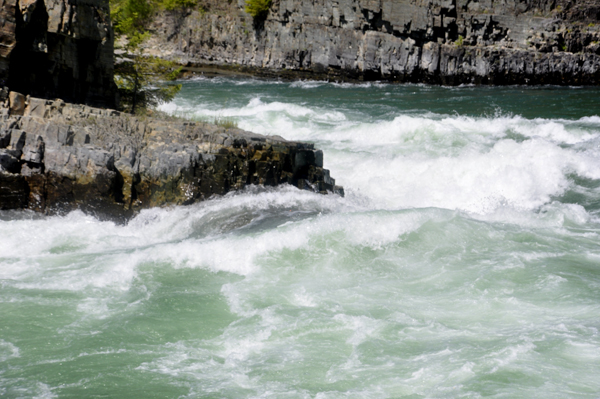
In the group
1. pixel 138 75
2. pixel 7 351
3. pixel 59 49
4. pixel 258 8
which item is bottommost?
pixel 7 351

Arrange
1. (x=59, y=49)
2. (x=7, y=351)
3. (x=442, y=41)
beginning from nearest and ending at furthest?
(x=7, y=351) → (x=59, y=49) → (x=442, y=41)

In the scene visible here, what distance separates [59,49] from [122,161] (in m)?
4.22

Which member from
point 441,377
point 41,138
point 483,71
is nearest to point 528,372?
point 441,377

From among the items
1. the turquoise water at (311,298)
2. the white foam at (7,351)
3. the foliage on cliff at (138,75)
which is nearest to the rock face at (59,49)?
the foliage on cliff at (138,75)

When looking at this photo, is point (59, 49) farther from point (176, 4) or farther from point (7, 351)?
point (176, 4)

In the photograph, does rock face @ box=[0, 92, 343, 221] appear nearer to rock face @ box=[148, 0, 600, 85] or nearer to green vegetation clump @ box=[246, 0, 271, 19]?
rock face @ box=[148, 0, 600, 85]

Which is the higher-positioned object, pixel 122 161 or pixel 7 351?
pixel 122 161

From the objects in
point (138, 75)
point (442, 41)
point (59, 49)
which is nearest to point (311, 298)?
point (59, 49)

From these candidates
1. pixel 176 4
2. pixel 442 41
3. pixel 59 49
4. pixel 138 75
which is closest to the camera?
pixel 59 49

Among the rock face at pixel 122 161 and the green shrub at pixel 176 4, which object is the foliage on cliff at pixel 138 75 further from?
the green shrub at pixel 176 4

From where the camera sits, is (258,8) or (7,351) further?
(258,8)

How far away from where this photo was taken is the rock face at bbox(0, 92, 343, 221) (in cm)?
1131

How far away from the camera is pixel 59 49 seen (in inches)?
555

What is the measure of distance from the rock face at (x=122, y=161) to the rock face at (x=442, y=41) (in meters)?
32.9
